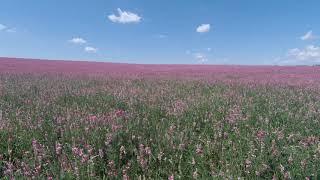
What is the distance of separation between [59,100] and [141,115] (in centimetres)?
251

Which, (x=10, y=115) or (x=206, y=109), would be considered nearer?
(x=10, y=115)

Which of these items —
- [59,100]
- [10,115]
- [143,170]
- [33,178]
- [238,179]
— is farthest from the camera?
[59,100]

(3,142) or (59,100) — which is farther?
(59,100)

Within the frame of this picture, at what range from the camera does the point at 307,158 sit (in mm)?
3635

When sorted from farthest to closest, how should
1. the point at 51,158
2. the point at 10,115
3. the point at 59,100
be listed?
the point at 59,100 < the point at 10,115 < the point at 51,158

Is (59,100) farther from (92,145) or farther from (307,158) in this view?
(307,158)

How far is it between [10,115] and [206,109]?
339 centimetres

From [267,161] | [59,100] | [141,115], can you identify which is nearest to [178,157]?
[267,161]

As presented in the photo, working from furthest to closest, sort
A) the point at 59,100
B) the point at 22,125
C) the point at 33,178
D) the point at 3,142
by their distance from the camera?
the point at 59,100, the point at 22,125, the point at 3,142, the point at 33,178

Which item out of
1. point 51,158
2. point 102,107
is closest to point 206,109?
point 102,107

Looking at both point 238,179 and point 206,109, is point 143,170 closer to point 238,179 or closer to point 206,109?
point 238,179

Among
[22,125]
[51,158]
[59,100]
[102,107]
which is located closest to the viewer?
[51,158]

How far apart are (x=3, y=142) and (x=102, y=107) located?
2.54 metres

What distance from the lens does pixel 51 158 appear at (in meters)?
4.00
